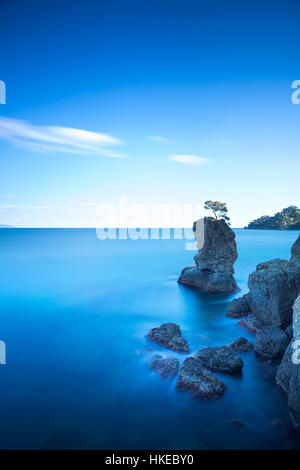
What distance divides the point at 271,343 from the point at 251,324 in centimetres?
354

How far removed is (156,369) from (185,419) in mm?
2769

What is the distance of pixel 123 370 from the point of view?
1109cm

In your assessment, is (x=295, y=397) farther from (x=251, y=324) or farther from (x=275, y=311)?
(x=251, y=324)

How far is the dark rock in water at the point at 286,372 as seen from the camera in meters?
8.66

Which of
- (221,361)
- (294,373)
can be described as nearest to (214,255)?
(221,361)

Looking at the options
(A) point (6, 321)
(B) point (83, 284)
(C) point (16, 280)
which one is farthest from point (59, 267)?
(A) point (6, 321)

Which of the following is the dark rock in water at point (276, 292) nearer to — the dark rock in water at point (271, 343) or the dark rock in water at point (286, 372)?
the dark rock in water at point (271, 343)

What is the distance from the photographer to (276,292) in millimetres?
13008

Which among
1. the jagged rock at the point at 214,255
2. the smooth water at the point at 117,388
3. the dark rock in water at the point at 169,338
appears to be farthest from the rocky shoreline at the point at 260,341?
the jagged rock at the point at 214,255

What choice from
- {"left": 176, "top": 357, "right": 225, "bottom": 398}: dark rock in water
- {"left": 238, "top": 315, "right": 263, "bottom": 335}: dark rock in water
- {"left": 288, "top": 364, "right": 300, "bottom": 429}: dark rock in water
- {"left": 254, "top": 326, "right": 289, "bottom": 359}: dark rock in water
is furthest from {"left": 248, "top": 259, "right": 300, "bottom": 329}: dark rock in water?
{"left": 288, "top": 364, "right": 300, "bottom": 429}: dark rock in water

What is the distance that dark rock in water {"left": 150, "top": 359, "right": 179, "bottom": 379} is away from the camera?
10.1 metres

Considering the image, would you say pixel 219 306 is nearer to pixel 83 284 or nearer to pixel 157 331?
pixel 157 331

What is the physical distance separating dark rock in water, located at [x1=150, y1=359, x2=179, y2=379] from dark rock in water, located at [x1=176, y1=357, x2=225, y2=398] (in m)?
0.88

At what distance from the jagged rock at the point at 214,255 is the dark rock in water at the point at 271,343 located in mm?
11510
